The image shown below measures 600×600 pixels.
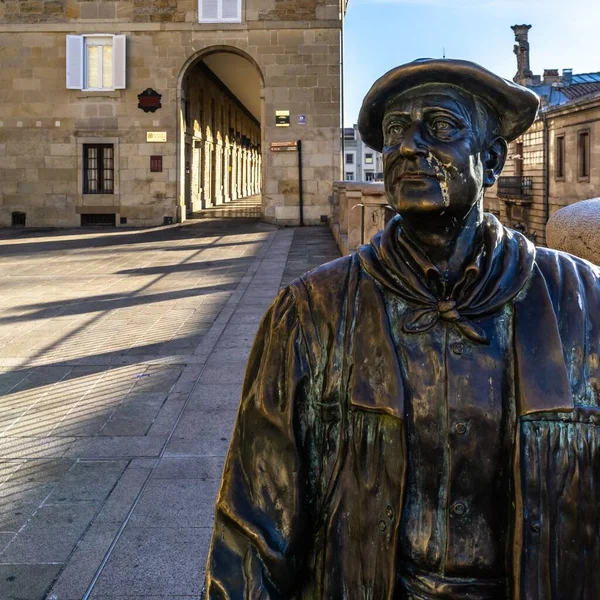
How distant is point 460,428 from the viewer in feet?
4.70

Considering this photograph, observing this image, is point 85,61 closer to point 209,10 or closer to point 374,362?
point 209,10

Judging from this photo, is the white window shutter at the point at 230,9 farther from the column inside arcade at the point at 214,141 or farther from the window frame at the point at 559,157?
the window frame at the point at 559,157

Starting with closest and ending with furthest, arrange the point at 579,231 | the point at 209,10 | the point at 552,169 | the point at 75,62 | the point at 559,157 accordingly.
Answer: the point at 579,231, the point at 75,62, the point at 209,10, the point at 559,157, the point at 552,169

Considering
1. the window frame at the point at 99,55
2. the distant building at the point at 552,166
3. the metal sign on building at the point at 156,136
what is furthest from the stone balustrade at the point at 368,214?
the distant building at the point at 552,166

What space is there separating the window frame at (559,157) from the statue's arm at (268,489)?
1495 inches

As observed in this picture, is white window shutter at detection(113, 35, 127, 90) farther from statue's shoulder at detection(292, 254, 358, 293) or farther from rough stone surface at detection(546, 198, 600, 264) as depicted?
statue's shoulder at detection(292, 254, 358, 293)

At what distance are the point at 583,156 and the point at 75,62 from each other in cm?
2193

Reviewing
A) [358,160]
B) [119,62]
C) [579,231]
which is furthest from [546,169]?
[358,160]

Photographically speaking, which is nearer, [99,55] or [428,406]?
[428,406]

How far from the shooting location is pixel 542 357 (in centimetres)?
142

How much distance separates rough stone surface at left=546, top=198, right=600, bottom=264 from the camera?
10.3 feet

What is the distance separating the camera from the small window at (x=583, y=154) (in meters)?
34.0

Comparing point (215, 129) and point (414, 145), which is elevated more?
point (215, 129)

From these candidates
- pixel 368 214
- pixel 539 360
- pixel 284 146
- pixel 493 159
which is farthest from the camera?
pixel 284 146
